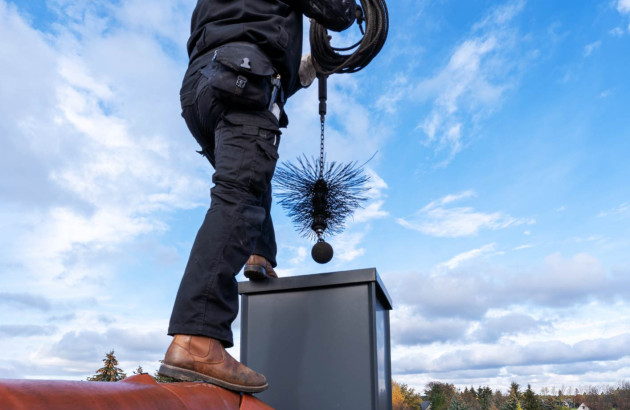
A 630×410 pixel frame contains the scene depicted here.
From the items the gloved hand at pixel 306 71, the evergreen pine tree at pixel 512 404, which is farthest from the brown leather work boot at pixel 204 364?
the evergreen pine tree at pixel 512 404

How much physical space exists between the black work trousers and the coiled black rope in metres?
1.05

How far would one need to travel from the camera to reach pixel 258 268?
223cm

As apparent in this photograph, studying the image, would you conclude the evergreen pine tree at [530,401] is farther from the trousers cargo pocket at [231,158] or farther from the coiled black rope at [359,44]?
the trousers cargo pocket at [231,158]

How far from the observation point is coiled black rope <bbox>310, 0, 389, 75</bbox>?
2.61m

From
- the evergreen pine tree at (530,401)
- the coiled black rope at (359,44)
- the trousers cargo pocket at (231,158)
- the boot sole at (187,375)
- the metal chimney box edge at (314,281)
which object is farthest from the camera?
the evergreen pine tree at (530,401)

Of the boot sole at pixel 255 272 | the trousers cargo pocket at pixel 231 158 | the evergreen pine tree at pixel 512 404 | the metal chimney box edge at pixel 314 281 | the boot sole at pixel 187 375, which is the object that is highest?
the trousers cargo pocket at pixel 231 158

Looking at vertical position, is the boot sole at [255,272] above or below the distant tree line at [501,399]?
above

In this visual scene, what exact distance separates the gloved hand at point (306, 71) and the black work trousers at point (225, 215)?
3.05ft

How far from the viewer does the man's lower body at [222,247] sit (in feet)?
4.57

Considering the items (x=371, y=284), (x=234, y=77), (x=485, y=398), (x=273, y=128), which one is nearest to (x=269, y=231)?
(x=371, y=284)

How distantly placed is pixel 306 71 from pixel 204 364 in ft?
5.64

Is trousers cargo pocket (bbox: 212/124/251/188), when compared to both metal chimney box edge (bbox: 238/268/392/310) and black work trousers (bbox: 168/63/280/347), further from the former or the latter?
metal chimney box edge (bbox: 238/268/392/310)

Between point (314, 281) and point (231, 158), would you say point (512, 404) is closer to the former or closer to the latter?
point (314, 281)

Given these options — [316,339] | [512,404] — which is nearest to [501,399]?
[512,404]
